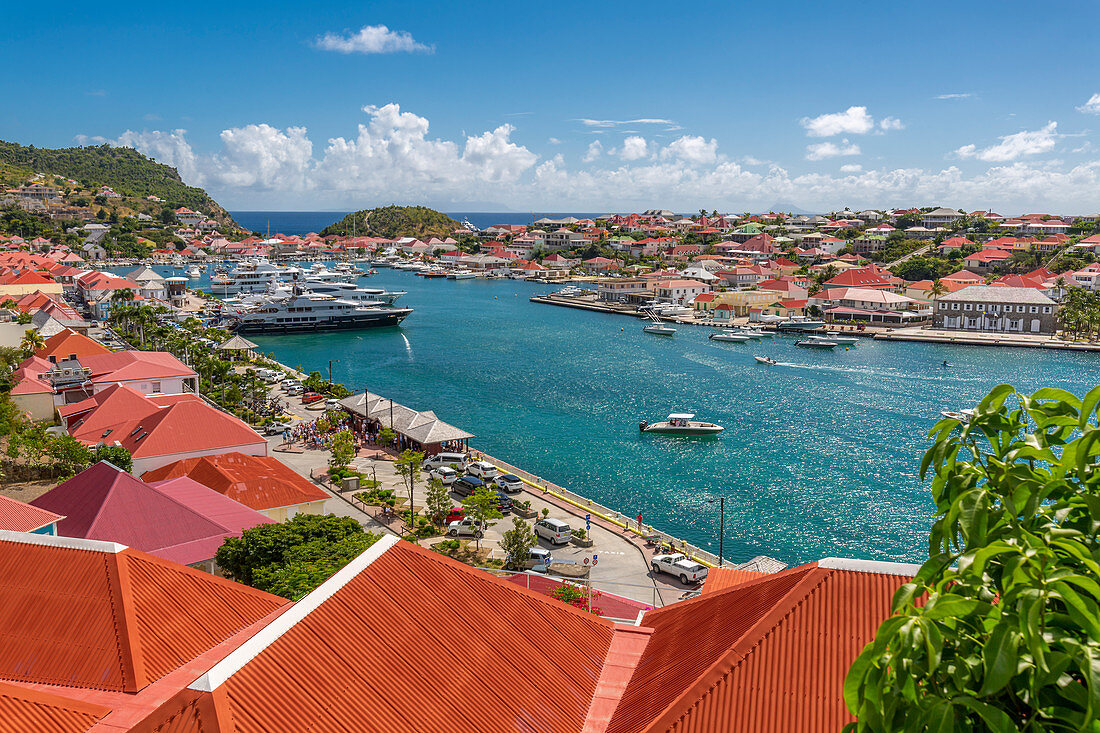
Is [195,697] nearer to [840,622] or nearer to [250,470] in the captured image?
[840,622]

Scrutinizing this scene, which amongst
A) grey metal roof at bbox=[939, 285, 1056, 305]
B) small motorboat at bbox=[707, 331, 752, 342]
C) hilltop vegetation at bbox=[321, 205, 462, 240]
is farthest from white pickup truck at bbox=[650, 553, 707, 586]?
hilltop vegetation at bbox=[321, 205, 462, 240]

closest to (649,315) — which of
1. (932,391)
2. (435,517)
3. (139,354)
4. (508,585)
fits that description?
(932,391)

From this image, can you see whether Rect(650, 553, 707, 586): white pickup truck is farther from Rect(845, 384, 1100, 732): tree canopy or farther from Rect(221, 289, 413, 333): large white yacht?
Rect(221, 289, 413, 333): large white yacht

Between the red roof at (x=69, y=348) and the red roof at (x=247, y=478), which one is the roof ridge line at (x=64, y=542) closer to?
the red roof at (x=247, y=478)

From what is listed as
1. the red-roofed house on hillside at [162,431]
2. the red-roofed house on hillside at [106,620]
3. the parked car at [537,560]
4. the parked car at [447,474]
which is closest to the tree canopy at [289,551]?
the red-roofed house on hillside at [106,620]

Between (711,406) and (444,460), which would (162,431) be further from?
(711,406)

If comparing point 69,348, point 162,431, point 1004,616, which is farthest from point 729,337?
point 1004,616

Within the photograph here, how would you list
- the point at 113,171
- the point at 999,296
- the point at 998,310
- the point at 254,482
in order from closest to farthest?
the point at 254,482 → the point at 998,310 → the point at 999,296 → the point at 113,171
